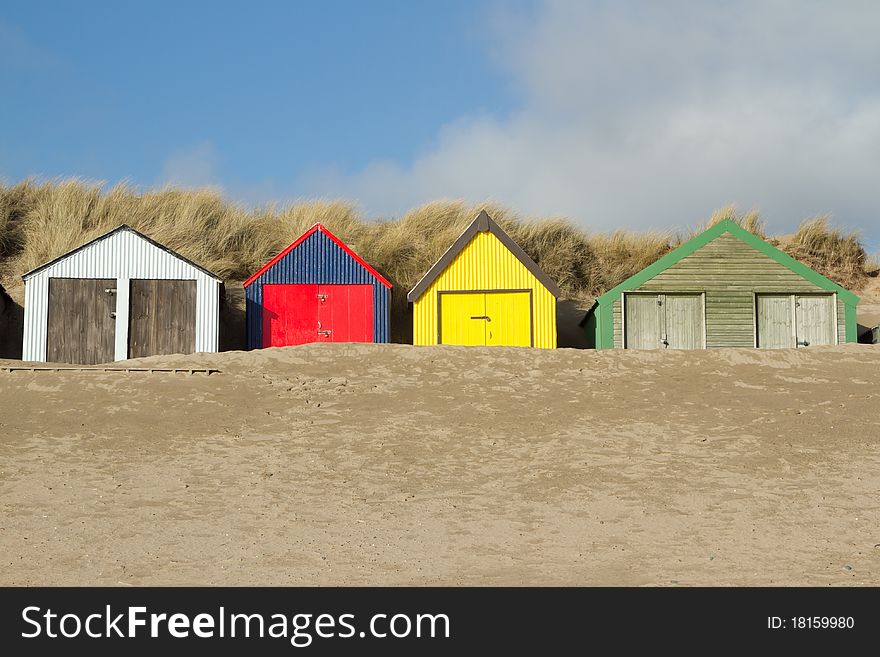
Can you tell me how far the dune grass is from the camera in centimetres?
2945

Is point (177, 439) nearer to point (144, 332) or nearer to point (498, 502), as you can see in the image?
point (498, 502)

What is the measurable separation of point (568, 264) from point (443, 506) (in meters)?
20.5

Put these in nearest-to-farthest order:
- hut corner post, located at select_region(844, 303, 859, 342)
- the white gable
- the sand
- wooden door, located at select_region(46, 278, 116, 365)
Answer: the sand, wooden door, located at select_region(46, 278, 116, 365), the white gable, hut corner post, located at select_region(844, 303, 859, 342)

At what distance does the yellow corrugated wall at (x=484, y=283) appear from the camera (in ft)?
73.4

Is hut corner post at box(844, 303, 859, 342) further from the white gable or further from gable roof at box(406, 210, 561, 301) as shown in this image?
the white gable

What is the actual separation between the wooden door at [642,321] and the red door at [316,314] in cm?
580

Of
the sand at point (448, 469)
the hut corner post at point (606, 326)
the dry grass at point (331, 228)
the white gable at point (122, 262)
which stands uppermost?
the dry grass at point (331, 228)

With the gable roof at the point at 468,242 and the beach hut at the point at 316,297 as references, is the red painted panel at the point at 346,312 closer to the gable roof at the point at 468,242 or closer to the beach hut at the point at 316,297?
the beach hut at the point at 316,297

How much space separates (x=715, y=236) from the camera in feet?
74.1

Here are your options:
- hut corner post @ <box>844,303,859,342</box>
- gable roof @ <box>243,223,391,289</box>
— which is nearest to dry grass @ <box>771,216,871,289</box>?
hut corner post @ <box>844,303,859,342</box>

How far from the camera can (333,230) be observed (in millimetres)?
31312

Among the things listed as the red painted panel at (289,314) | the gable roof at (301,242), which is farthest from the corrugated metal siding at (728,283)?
the red painted panel at (289,314)

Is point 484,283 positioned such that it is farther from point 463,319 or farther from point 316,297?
point 316,297

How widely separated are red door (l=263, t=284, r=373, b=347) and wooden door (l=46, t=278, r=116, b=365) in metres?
3.32
